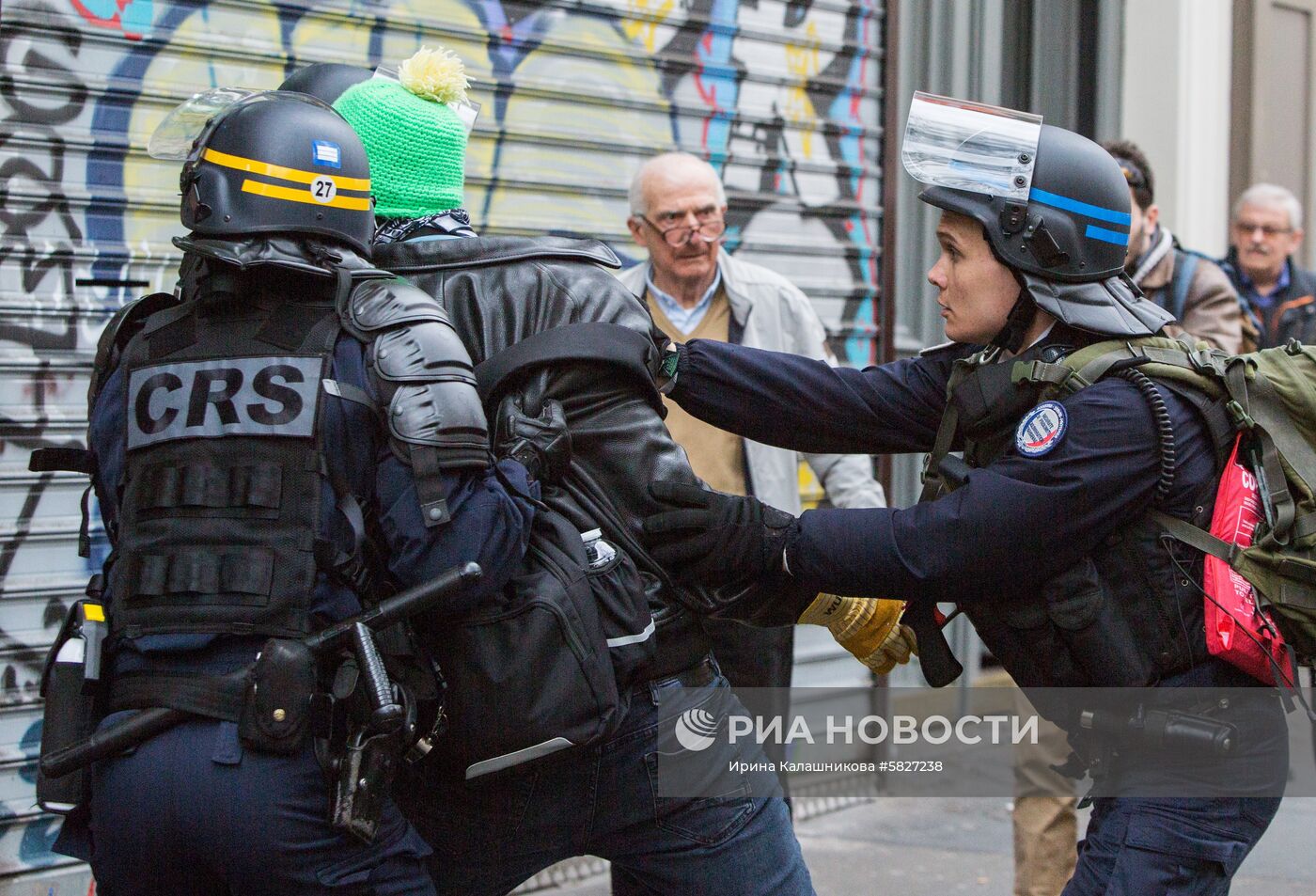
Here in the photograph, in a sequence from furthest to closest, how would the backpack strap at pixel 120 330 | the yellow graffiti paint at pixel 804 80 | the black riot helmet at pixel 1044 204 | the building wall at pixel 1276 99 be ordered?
the building wall at pixel 1276 99 → the yellow graffiti paint at pixel 804 80 → the black riot helmet at pixel 1044 204 → the backpack strap at pixel 120 330

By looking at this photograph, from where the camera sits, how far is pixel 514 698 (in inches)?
89.4

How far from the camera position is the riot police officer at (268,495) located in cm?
211

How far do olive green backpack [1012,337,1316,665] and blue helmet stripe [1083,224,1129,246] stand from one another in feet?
0.71

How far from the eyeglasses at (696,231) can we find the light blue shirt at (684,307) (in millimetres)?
135

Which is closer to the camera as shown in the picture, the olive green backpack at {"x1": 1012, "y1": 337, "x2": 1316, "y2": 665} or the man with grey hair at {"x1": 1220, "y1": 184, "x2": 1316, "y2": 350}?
the olive green backpack at {"x1": 1012, "y1": 337, "x2": 1316, "y2": 665}

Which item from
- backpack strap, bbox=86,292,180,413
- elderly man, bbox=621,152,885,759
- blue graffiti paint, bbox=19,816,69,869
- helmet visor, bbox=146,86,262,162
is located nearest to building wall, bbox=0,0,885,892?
blue graffiti paint, bbox=19,816,69,869

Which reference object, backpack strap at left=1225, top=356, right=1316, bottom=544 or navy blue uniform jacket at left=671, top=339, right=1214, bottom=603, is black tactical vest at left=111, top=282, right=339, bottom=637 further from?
backpack strap at left=1225, top=356, right=1316, bottom=544

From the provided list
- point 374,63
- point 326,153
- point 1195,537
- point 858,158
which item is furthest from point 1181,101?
point 326,153

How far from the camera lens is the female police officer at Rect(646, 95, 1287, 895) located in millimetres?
2566

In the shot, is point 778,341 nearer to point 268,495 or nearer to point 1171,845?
point 1171,845

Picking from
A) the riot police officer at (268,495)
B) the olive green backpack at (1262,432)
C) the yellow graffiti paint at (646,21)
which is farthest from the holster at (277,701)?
the yellow graffiti paint at (646,21)

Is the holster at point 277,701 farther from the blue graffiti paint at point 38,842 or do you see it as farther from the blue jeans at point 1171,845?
the blue graffiti paint at point 38,842

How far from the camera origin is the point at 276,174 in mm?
2236

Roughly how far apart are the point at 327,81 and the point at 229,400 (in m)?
0.99
